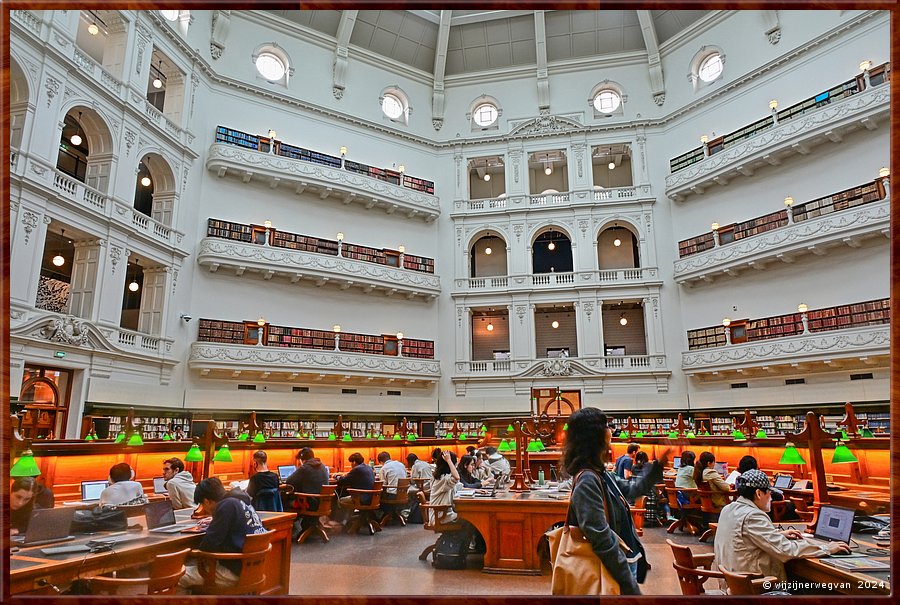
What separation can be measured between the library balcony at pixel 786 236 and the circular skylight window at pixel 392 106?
11993 millimetres

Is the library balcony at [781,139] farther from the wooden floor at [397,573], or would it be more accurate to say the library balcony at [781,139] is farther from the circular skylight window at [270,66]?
the circular skylight window at [270,66]

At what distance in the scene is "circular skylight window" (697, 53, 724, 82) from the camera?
1952 cm

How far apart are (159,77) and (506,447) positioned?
1560cm

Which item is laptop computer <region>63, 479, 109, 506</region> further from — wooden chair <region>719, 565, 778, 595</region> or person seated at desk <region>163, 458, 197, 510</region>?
wooden chair <region>719, 565, 778, 595</region>

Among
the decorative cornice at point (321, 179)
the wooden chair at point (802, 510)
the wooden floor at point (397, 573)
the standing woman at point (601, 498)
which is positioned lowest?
the wooden floor at point (397, 573)

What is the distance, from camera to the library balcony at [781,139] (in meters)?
14.9

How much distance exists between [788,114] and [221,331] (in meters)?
18.6

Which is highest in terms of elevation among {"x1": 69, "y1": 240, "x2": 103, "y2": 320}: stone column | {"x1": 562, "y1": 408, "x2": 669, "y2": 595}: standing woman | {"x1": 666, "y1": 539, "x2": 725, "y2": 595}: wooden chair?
{"x1": 69, "y1": 240, "x2": 103, "y2": 320}: stone column

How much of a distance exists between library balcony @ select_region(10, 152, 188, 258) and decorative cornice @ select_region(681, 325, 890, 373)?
16.6 meters

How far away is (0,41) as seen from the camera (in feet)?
5.55

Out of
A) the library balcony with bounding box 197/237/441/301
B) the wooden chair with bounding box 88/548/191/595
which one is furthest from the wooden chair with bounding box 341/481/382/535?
the library balcony with bounding box 197/237/441/301

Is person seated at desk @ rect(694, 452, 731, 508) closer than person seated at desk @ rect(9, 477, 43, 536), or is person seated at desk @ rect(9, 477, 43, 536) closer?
person seated at desk @ rect(9, 477, 43, 536)

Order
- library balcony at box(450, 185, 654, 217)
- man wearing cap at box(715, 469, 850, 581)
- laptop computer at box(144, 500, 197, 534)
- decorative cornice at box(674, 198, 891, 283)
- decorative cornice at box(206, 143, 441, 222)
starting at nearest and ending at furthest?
man wearing cap at box(715, 469, 850, 581), laptop computer at box(144, 500, 197, 534), decorative cornice at box(674, 198, 891, 283), decorative cornice at box(206, 143, 441, 222), library balcony at box(450, 185, 654, 217)

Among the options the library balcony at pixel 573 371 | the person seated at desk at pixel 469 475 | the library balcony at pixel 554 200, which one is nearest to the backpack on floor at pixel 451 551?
the person seated at desk at pixel 469 475
